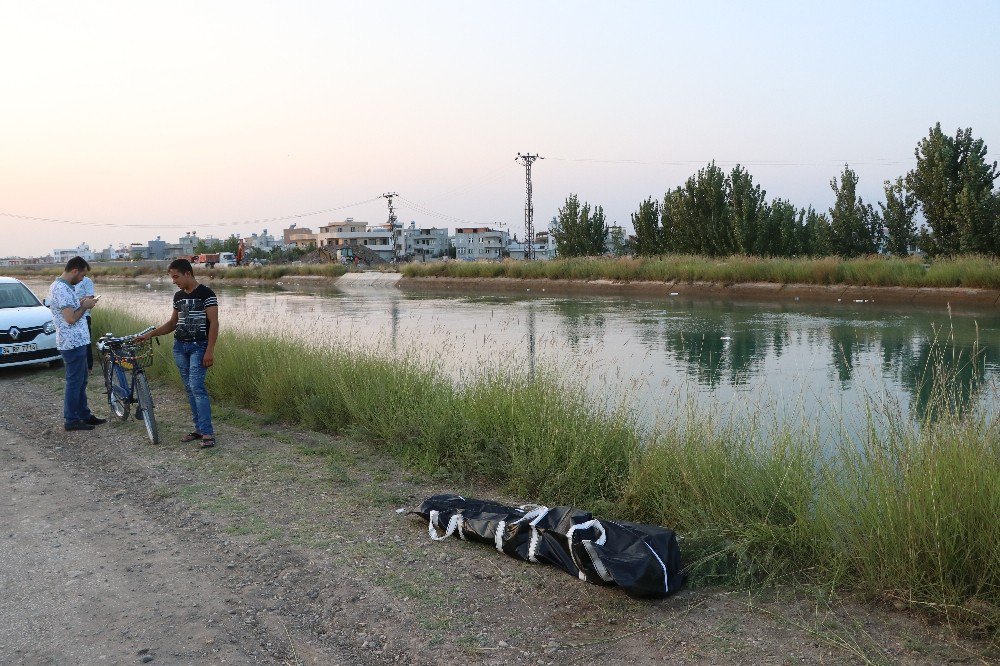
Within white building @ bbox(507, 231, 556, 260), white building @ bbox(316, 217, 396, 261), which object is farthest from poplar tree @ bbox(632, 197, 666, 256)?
white building @ bbox(507, 231, 556, 260)

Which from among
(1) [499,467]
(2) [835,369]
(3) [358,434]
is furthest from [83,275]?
(2) [835,369]

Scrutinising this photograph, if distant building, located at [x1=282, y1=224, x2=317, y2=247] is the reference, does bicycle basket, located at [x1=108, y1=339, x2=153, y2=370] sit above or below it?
below

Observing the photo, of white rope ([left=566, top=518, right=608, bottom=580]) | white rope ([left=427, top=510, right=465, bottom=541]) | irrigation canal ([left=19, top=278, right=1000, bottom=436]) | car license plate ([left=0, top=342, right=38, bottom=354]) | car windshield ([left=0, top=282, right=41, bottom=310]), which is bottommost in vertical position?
irrigation canal ([left=19, top=278, right=1000, bottom=436])

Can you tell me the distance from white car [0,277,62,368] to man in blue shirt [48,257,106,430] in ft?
15.3

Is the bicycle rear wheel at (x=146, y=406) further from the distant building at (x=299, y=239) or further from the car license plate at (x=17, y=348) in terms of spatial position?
the distant building at (x=299, y=239)

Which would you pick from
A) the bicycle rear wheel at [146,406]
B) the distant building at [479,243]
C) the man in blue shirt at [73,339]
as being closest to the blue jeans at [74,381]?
the man in blue shirt at [73,339]

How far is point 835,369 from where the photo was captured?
14.4 meters

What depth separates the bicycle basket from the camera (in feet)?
27.0

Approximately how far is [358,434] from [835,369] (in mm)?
9874

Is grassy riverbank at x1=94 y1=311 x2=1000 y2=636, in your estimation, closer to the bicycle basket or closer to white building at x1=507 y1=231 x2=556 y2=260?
the bicycle basket

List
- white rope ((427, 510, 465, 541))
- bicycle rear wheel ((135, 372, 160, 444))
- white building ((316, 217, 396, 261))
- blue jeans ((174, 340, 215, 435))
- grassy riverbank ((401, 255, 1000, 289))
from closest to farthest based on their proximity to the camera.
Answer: white rope ((427, 510, 465, 541))
blue jeans ((174, 340, 215, 435))
bicycle rear wheel ((135, 372, 160, 444))
grassy riverbank ((401, 255, 1000, 289))
white building ((316, 217, 396, 261))

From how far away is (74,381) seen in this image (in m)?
8.46

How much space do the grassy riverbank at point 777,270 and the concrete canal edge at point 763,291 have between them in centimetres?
39

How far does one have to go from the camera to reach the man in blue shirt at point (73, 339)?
8.45 metres
